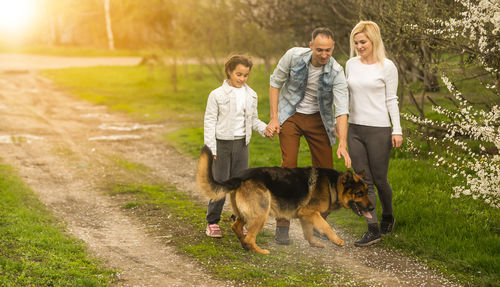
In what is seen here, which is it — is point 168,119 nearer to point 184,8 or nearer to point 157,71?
point 184,8

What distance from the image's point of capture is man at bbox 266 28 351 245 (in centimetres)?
629

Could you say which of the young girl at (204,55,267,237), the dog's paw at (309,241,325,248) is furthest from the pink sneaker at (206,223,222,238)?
the dog's paw at (309,241,325,248)

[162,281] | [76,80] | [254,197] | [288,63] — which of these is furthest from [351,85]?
[76,80]

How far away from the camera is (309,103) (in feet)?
21.5

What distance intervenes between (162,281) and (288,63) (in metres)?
2.92

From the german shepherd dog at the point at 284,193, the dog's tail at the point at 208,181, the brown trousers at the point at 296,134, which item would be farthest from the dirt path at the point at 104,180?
the brown trousers at the point at 296,134

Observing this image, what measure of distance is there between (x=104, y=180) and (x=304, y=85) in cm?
559

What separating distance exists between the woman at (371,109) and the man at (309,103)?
0.18 m

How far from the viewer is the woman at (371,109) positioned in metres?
6.17

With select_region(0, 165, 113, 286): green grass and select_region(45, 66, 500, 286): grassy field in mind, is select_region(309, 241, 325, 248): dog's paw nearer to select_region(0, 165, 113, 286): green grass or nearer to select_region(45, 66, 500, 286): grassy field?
select_region(45, 66, 500, 286): grassy field

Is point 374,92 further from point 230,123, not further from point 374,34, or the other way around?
point 230,123

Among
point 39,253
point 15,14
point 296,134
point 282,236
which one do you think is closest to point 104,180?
point 39,253

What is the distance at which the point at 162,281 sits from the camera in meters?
5.50

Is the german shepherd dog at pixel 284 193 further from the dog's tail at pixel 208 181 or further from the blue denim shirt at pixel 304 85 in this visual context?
the blue denim shirt at pixel 304 85
